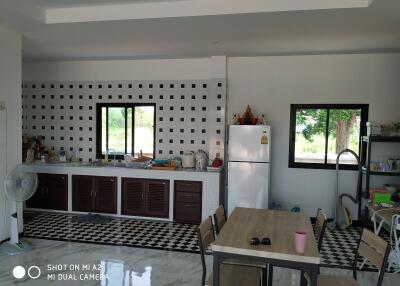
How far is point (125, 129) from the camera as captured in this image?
6.09 m

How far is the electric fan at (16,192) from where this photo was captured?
3932 millimetres

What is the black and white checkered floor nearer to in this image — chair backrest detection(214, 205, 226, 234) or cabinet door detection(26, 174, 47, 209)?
cabinet door detection(26, 174, 47, 209)

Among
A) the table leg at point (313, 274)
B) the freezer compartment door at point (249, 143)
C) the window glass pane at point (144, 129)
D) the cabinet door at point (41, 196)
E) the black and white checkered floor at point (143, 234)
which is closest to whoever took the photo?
the table leg at point (313, 274)

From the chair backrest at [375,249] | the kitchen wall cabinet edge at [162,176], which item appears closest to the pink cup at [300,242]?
the chair backrest at [375,249]

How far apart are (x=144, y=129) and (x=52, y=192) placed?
5.98ft

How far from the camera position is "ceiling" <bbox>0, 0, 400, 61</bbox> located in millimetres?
3369

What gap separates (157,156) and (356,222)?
10.9ft

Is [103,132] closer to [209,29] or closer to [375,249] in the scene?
[209,29]

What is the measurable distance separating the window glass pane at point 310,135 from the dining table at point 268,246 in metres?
2.57

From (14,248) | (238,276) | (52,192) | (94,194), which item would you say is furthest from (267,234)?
(52,192)

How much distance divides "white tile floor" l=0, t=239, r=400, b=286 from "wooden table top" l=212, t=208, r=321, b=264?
793 millimetres

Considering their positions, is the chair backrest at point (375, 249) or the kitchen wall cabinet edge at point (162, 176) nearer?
the chair backrest at point (375, 249)

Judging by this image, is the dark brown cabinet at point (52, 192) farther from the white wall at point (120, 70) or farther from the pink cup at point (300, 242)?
the pink cup at point (300, 242)

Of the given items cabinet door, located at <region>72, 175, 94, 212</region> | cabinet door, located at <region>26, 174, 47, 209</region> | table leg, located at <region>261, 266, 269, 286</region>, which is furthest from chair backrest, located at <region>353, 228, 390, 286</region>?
cabinet door, located at <region>26, 174, 47, 209</region>
